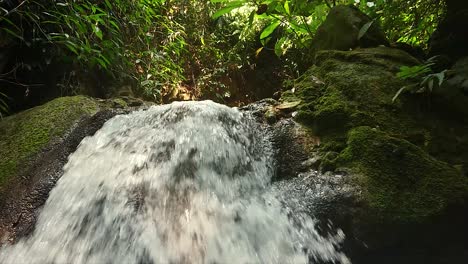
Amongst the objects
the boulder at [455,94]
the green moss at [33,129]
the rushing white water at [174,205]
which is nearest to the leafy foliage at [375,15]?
the boulder at [455,94]

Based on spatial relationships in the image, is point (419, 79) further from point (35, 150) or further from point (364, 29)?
point (35, 150)

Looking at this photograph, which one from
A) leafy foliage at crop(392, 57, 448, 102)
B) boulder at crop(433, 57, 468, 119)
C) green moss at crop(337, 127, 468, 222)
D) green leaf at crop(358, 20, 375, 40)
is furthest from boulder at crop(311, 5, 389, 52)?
green moss at crop(337, 127, 468, 222)

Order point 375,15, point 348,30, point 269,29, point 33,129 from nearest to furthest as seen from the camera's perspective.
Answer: point 33,129, point 348,30, point 375,15, point 269,29

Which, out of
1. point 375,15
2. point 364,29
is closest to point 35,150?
point 364,29

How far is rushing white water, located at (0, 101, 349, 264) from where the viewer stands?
180cm

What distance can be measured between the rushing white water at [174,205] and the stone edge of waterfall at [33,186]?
7 cm

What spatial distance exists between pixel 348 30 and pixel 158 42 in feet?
10.1

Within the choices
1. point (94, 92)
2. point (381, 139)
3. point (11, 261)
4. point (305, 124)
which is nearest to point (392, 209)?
point (381, 139)

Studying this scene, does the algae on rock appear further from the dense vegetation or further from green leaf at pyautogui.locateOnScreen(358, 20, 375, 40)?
the dense vegetation

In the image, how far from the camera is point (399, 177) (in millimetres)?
1956

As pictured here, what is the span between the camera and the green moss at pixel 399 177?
1.80 m

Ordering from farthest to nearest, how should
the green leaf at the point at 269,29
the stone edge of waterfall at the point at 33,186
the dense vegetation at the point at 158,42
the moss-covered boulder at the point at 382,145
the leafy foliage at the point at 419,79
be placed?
the green leaf at the point at 269,29 → the dense vegetation at the point at 158,42 → the leafy foliage at the point at 419,79 → the stone edge of waterfall at the point at 33,186 → the moss-covered boulder at the point at 382,145

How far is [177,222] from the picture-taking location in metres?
1.90

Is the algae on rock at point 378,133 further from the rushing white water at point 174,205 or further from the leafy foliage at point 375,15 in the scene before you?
the leafy foliage at point 375,15
